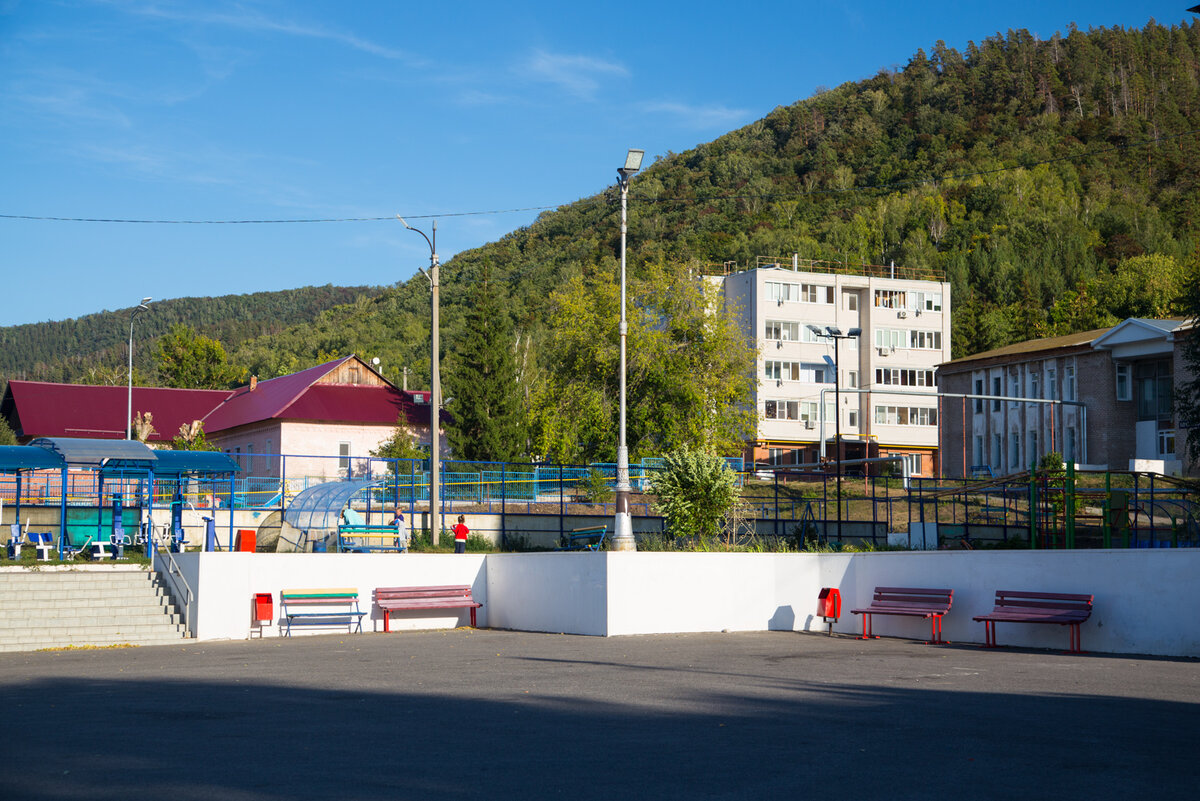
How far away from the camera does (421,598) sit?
24531 millimetres

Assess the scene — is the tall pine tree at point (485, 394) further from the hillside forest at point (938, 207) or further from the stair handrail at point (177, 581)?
the stair handrail at point (177, 581)

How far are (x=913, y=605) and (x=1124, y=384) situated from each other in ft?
143

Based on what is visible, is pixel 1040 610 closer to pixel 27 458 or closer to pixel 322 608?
pixel 322 608

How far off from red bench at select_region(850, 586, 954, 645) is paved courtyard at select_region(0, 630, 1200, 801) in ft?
9.17

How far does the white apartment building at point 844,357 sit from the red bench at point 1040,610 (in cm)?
5347

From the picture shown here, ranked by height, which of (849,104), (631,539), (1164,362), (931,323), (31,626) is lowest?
(31,626)

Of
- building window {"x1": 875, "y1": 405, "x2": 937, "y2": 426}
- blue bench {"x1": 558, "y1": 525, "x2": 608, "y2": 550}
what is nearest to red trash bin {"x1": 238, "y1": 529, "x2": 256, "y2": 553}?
blue bench {"x1": 558, "y1": 525, "x2": 608, "y2": 550}

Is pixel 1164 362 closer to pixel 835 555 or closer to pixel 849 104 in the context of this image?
pixel 835 555

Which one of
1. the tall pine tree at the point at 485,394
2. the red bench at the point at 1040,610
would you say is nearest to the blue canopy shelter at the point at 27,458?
the red bench at the point at 1040,610

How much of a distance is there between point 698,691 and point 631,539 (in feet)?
31.6

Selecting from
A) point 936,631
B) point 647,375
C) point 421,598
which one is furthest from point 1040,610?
point 647,375

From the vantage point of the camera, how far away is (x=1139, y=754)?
28.7 ft

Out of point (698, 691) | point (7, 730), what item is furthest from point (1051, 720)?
point (7, 730)

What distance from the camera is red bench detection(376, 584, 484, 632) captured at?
2427 centimetres
